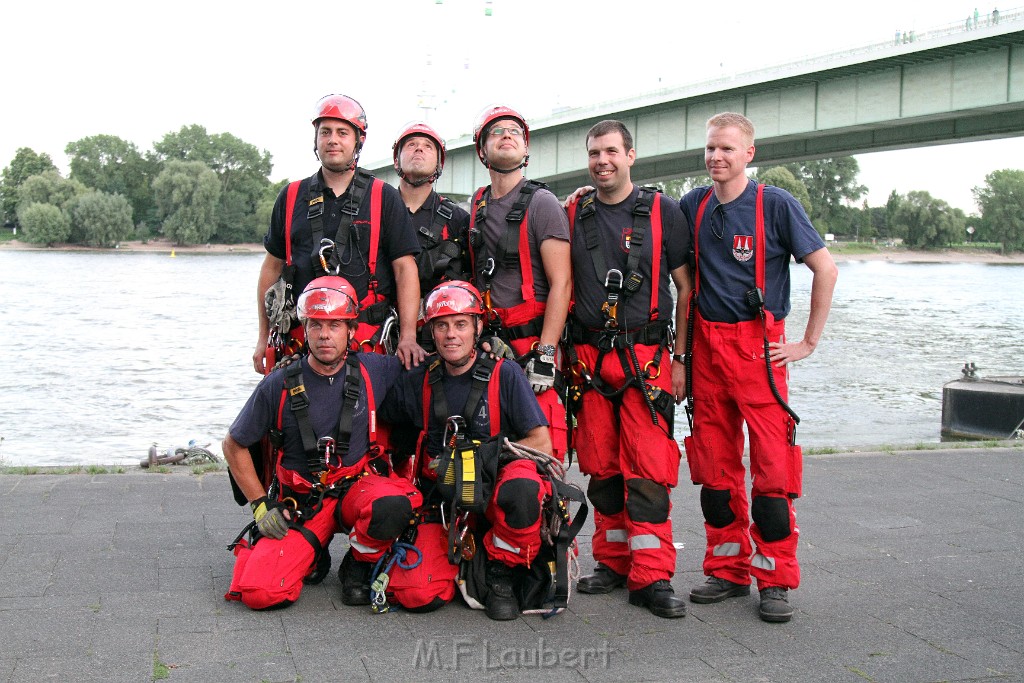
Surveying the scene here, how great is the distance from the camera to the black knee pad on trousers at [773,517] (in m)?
4.83

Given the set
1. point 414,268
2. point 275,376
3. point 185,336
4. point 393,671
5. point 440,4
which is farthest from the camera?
point 440,4

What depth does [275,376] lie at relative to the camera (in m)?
4.92

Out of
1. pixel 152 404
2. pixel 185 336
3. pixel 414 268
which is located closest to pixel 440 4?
pixel 185 336

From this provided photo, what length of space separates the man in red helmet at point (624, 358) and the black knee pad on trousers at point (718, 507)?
0.20m

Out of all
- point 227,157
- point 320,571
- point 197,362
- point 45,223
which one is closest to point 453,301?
point 320,571

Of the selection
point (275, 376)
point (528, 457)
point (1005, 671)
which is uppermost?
point (275, 376)

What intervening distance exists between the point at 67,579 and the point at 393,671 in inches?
73.9

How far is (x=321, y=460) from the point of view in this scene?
491cm

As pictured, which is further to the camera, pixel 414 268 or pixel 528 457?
pixel 414 268

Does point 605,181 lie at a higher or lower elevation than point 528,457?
higher

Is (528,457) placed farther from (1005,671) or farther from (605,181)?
(1005,671)

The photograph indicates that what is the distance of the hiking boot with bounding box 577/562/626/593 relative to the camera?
508cm

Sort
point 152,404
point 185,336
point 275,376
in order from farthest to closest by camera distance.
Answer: point 185,336 → point 152,404 → point 275,376

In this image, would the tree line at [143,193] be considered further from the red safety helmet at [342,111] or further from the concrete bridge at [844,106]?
the red safety helmet at [342,111]
